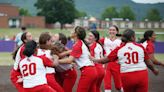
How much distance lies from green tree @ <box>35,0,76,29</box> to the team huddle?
112 metres

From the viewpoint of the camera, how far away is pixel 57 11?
126500 mm

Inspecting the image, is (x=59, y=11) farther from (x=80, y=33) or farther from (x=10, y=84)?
(x=80, y=33)

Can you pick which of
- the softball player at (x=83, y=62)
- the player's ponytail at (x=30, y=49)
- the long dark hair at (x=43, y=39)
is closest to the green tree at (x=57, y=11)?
the softball player at (x=83, y=62)

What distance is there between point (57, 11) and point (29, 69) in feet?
389

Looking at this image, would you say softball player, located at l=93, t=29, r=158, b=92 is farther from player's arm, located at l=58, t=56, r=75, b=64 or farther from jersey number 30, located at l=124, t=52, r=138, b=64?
player's arm, located at l=58, t=56, r=75, b=64

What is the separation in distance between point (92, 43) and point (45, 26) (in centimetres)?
10694

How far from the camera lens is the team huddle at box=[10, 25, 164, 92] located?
8555mm

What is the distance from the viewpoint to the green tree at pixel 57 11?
124062 mm

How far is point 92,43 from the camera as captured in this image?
12.2m

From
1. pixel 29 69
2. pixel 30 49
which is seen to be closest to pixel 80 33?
pixel 30 49

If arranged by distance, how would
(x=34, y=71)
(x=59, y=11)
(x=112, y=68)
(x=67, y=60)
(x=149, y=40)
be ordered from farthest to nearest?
(x=59, y=11), (x=112, y=68), (x=149, y=40), (x=67, y=60), (x=34, y=71)

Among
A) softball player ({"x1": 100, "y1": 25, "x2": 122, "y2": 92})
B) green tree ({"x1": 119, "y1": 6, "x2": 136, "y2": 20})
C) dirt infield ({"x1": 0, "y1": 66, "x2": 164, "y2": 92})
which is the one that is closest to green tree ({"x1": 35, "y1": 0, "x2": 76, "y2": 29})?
green tree ({"x1": 119, "y1": 6, "x2": 136, "y2": 20})

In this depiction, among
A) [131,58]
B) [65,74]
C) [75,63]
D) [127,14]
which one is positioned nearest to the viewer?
[131,58]

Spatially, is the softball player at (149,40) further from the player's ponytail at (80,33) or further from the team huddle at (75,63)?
the player's ponytail at (80,33)
